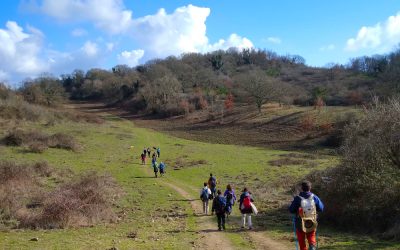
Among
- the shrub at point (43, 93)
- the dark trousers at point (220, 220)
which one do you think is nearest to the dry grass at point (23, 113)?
the shrub at point (43, 93)

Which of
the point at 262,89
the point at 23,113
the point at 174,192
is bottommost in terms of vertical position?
the point at 174,192

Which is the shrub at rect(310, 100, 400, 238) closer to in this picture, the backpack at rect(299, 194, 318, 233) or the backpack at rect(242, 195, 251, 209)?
the backpack at rect(242, 195, 251, 209)

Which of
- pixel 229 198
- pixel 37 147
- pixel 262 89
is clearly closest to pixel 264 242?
pixel 229 198

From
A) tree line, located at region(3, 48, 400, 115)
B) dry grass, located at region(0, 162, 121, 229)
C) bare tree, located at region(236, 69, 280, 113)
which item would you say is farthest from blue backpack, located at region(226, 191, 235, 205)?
bare tree, located at region(236, 69, 280, 113)


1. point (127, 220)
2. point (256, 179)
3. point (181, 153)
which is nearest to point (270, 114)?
point (181, 153)

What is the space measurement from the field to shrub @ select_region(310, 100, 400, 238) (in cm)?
139

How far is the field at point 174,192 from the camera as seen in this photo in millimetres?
17500

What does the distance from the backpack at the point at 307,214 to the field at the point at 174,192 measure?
450 centimetres

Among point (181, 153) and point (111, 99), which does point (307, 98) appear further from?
point (111, 99)

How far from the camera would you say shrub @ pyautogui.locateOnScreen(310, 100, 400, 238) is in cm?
2038

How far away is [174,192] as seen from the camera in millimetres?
35031

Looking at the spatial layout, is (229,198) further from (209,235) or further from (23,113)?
(23,113)

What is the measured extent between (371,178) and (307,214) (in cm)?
1073

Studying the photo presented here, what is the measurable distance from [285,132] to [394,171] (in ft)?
197
